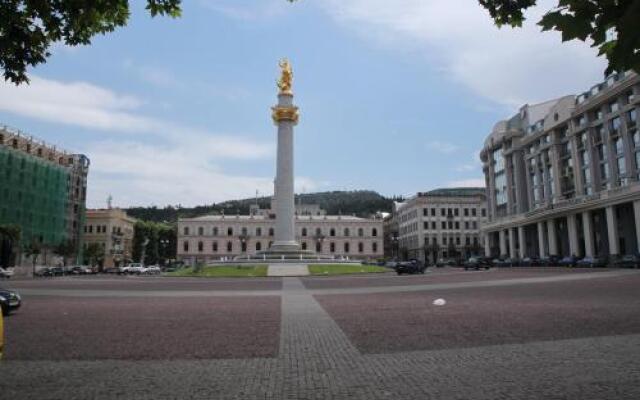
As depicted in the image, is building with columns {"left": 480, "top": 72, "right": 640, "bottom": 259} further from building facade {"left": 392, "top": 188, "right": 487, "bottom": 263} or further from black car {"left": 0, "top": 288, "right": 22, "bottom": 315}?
black car {"left": 0, "top": 288, "right": 22, "bottom": 315}

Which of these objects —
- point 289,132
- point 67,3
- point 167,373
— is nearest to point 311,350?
point 167,373

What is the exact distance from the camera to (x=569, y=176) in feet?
264

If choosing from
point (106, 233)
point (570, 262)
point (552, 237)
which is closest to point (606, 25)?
point (570, 262)

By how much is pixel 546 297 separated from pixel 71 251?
3459 inches

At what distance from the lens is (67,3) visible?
26.5 ft

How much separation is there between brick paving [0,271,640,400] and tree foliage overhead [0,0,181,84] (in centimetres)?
517

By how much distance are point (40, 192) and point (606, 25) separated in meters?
95.8

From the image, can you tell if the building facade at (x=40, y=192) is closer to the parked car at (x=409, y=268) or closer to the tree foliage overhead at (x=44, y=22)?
the parked car at (x=409, y=268)

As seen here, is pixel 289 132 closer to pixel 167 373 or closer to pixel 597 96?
pixel 597 96

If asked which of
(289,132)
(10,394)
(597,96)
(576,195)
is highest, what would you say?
(597,96)

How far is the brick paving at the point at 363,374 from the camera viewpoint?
7281 mm

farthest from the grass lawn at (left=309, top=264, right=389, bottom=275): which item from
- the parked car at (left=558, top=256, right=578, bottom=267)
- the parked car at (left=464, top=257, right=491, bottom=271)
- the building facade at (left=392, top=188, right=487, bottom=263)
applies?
the building facade at (left=392, top=188, right=487, bottom=263)

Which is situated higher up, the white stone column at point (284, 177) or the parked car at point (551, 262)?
the white stone column at point (284, 177)

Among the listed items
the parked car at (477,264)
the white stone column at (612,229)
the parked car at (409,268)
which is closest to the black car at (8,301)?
the parked car at (409,268)
